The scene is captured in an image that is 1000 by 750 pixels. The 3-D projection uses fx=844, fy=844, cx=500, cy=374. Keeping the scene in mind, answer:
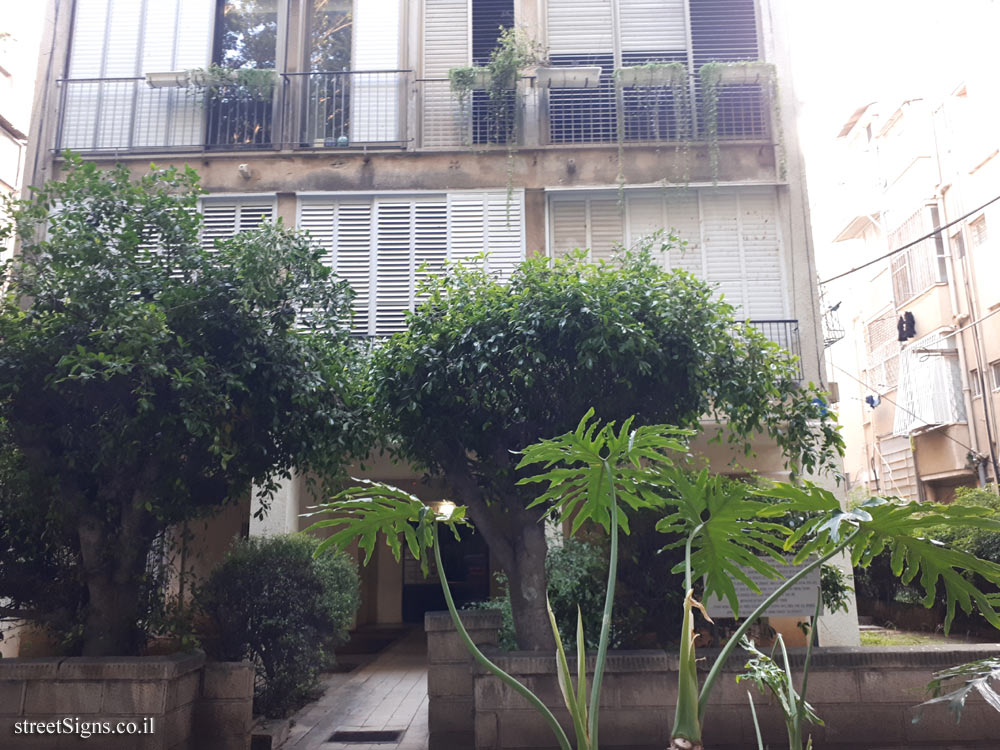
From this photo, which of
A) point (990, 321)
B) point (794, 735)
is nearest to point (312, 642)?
point (794, 735)

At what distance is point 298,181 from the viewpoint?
12984 mm

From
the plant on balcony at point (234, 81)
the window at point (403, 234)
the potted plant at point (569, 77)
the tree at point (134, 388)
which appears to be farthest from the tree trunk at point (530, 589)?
the plant on balcony at point (234, 81)

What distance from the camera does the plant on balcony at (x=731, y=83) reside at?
1286 cm

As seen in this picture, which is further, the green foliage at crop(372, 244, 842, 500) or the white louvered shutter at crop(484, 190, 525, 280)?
the white louvered shutter at crop(484, 190, 525, 280)

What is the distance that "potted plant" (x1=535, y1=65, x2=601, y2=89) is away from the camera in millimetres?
13148

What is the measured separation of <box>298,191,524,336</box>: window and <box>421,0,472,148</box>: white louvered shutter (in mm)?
1072

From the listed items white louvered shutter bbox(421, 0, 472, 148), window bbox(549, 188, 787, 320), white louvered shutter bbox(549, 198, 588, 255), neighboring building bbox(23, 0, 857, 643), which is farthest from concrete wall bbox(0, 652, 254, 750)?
white louvered shutter bbox(421, 0, 472, 148)

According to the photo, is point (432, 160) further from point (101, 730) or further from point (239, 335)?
point (101, 730)

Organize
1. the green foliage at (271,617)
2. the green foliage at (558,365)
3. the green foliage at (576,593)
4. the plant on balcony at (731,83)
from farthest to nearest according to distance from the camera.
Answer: the plant on balcony at (731,83)
the green foliage at (271,617)
the green foliage at (576,593)
the green foliage at (558,365)

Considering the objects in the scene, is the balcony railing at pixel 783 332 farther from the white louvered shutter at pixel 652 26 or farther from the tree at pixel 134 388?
the tree at pixel 134 388

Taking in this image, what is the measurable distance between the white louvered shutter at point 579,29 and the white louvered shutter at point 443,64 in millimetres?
1402

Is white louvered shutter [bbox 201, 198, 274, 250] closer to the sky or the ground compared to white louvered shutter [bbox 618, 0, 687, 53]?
closer to the ground

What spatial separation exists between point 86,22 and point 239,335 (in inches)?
373

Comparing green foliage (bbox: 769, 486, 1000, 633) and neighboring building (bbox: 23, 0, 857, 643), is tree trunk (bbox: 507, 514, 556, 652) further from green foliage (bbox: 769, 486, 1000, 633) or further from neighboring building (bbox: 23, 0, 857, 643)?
neighboring building (bbox: 23, 0, 857, 643)
